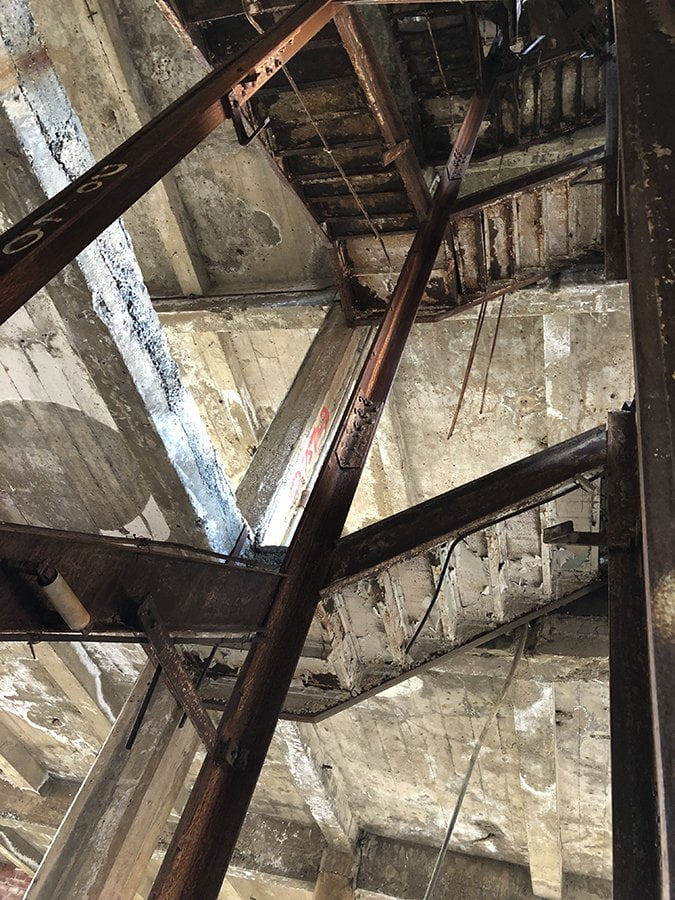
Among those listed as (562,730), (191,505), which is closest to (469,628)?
(191,505)

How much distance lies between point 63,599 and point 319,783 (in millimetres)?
6373

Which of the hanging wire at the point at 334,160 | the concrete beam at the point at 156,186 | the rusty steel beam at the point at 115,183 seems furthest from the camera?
the concrete beam at the point at 156,186

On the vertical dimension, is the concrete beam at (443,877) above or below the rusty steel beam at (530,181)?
below

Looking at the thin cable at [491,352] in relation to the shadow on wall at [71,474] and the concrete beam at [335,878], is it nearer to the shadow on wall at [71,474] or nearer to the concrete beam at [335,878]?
the shadow on wall at [71,474]

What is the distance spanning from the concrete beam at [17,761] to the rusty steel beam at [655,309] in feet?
26.3

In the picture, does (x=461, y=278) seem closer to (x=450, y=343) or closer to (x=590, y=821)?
(x=450, y=343)

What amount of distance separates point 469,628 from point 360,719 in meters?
2.87

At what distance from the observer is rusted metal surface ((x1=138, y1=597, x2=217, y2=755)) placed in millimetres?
2410

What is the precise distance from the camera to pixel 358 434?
13.3 feet

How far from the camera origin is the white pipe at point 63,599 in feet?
6.44

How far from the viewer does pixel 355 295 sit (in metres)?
7.55

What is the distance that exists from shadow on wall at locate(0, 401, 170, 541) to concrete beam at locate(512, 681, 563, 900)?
3.66 metres

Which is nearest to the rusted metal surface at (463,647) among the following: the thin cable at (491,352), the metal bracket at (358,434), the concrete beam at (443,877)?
the metal bracket at (358,434)

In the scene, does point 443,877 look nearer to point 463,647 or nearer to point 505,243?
point 463,647
